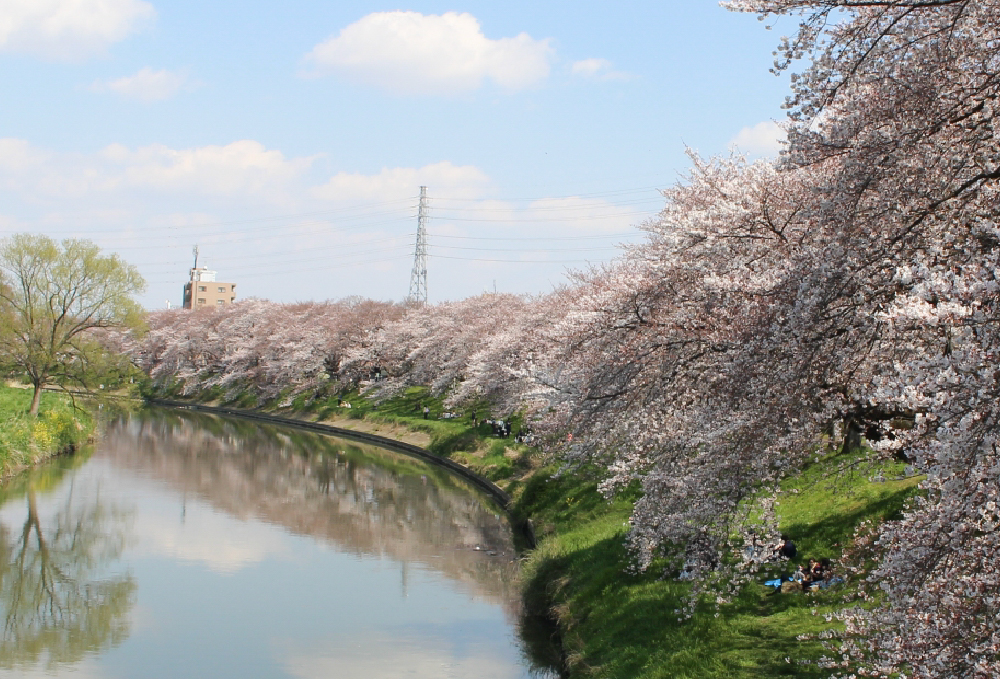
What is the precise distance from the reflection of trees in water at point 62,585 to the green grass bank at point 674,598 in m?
9.49

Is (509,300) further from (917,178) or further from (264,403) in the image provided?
(917,178)

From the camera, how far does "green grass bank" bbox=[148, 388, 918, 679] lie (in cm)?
1216

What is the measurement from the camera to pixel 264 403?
227ft

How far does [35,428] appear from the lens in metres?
39.8

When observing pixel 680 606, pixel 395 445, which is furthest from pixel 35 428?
pixel 680 606

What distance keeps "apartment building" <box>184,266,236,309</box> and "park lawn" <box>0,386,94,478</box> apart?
10157cm

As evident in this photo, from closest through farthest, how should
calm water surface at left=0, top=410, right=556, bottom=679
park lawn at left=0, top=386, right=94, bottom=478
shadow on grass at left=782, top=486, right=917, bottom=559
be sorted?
shadow on grass at left=782, top=486, right=917, bottom=559
calm water surface at left=0, top=410, right=556, bottom=679
park lawn at left=0, top=386, right=94, bottom=478

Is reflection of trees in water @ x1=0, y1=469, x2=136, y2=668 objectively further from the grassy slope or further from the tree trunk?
the grassy slope

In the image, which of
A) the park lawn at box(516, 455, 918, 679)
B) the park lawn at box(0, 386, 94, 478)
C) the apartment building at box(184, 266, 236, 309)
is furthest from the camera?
the apartment building at box(184, 266, 236, 309)

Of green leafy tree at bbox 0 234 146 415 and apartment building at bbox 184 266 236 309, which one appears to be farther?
apartment building at bbox 184 266 236 309

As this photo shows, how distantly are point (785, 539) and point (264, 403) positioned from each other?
193 ft

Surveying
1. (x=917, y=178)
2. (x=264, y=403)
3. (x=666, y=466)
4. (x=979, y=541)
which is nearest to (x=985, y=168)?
(x=917, y=178)

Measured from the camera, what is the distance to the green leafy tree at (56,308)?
143ft

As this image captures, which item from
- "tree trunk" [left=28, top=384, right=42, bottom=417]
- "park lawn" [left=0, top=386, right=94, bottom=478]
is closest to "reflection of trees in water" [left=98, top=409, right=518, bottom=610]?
"park lawn" [left=0, top=386, right=94, bottom=478]
